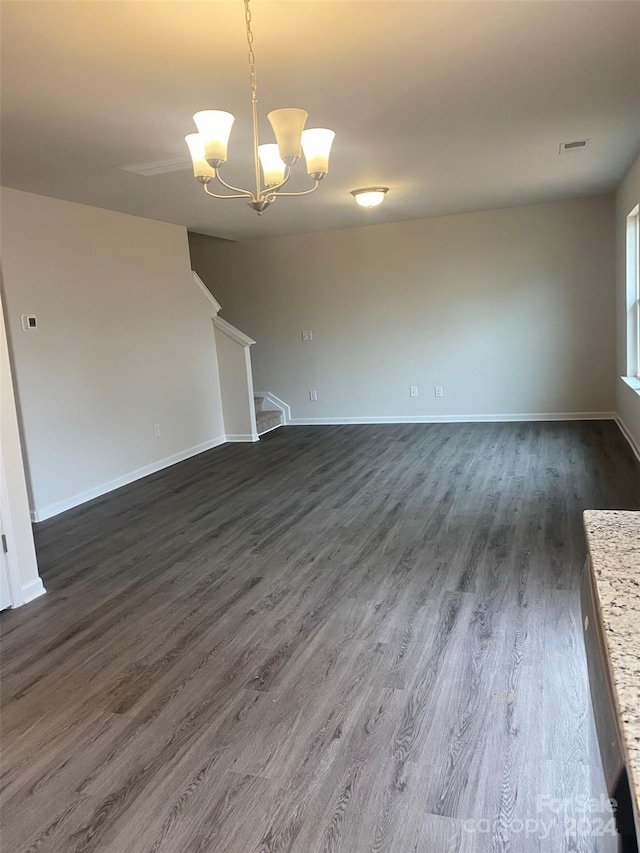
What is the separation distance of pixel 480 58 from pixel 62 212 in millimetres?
3486

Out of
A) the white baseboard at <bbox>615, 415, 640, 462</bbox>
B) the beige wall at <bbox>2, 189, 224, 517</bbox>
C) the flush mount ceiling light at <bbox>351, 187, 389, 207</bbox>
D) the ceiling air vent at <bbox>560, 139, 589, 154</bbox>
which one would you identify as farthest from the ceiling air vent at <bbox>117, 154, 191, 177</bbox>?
the white baseboard at <bbox>615, 415, 640, 462</bbox>

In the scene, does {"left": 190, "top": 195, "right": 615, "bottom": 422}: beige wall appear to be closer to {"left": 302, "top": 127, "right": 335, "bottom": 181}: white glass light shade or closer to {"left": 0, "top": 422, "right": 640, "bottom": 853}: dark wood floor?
{"left": 0, "top": 422, "right": 640, "bottom": 853}: dark wood floor

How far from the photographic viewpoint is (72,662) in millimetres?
2502

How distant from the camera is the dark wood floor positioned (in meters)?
1.64

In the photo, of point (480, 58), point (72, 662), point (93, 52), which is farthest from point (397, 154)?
point (72, 662)

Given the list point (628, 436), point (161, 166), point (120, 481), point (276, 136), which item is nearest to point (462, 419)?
point (628, 436)

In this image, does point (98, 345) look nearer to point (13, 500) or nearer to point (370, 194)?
point (13, 500)

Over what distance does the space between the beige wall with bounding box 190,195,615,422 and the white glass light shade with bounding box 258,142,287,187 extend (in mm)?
4637

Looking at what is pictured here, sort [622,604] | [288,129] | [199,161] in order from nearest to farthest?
[622,604]
[288,129]
[199,161]

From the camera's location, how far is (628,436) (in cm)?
556

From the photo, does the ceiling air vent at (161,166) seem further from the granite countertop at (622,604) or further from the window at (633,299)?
the window at (633,299)

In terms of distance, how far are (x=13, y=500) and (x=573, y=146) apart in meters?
4.17

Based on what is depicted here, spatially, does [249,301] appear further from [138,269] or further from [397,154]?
[397,154]

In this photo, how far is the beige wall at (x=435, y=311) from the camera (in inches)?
258
